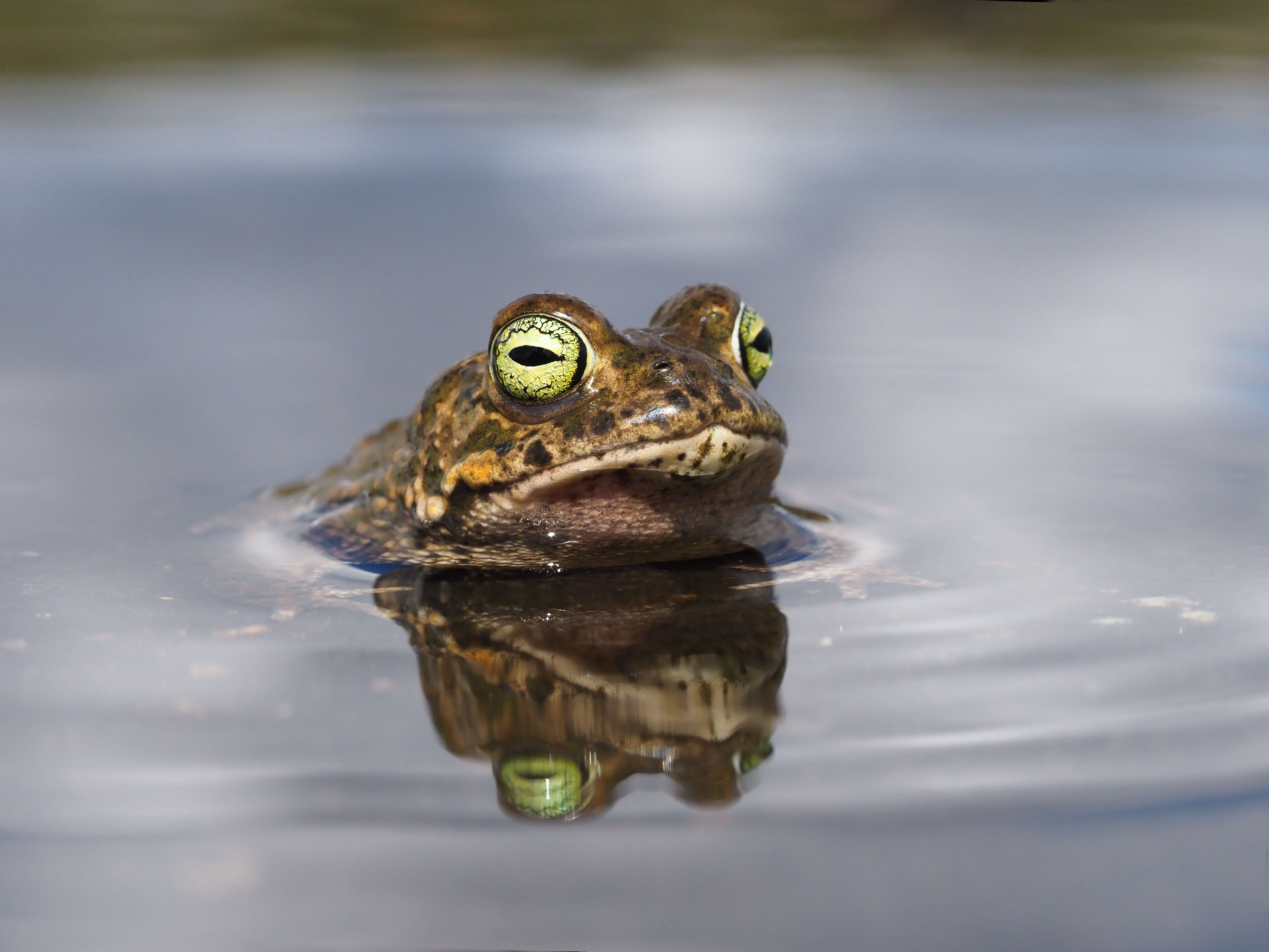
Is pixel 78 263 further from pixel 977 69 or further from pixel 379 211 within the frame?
pixel 977 69

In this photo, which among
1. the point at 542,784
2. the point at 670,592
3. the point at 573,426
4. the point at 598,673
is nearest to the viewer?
the point at 542,784

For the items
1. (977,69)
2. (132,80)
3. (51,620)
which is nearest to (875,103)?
(977,69)

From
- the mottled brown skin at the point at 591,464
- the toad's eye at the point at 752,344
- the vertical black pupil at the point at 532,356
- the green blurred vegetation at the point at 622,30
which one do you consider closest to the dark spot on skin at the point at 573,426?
the mottled brown skin at the point at 591,464

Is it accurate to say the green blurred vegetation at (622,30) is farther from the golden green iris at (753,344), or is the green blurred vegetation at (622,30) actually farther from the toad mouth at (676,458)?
the toad mouth at (676,458)

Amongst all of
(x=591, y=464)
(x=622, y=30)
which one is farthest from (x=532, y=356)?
(x=622, y=30)

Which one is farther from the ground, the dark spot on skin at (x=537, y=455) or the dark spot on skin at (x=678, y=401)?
the dark spot on skin at (x=678, y=401)

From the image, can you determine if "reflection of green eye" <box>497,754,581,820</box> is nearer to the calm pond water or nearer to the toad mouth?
the calm pond water

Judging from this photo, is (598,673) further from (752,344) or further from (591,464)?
(752,344)
